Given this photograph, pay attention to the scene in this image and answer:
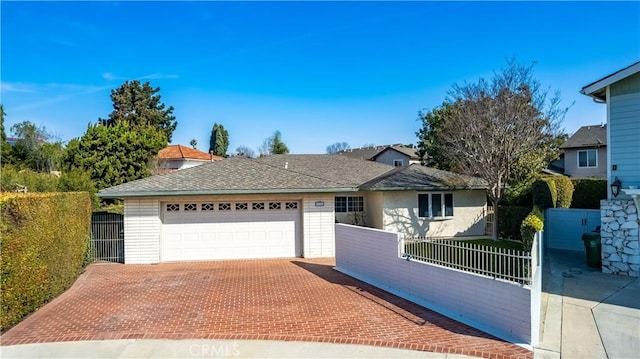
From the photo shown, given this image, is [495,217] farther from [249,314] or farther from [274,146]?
[274,146]

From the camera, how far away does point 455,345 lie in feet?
21.2

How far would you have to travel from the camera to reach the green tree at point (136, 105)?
48312 mm

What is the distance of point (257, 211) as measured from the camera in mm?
14906

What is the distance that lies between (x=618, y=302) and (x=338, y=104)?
73.2 ft

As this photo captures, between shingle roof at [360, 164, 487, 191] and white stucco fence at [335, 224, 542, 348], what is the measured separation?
4708 millimetres

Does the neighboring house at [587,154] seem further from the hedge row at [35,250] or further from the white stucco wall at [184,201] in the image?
the hedge row at [35,250]

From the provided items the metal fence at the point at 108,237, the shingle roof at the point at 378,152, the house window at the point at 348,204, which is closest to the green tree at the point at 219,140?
the shingle roof at the point at 378,152

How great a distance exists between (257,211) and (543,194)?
38.8 feet

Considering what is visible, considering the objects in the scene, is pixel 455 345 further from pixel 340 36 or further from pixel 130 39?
pixel 130 39

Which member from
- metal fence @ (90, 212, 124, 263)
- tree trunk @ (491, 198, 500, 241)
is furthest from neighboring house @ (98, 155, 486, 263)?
tree trunk @ (491, 198, 500, 241)

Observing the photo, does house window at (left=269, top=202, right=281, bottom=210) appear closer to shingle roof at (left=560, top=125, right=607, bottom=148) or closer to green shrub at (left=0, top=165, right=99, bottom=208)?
green shrub at (left=0, top=165, right=99, bottom=208)

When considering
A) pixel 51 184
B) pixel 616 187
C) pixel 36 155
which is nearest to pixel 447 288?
pixel 616 187

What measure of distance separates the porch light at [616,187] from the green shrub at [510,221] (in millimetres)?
5875

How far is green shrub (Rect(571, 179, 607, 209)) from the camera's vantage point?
18031 millimetres
